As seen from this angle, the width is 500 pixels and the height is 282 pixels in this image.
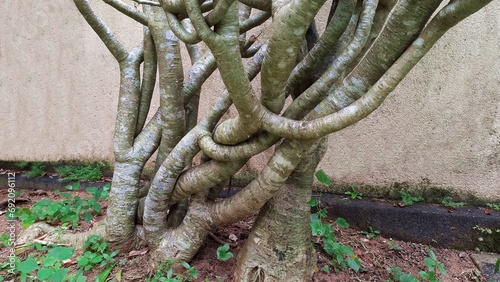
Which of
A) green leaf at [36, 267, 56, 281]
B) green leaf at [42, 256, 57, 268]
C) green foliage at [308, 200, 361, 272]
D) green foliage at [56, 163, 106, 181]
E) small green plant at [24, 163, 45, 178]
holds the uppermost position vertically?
green foliage at [308, 200, 361, 272]

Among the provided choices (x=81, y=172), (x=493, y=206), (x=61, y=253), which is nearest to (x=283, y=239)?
(x=61, y=253)

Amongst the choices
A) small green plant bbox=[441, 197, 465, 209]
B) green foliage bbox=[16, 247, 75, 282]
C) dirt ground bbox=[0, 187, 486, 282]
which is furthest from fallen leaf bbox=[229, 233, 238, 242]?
small green plant bbox=[441, 197, 465, 209]

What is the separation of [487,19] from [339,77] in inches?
77.8

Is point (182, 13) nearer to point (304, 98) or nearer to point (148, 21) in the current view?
point (148, 21)

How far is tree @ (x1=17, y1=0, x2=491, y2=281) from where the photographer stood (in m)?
1.32

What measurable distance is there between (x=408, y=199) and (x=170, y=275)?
210 centimetres

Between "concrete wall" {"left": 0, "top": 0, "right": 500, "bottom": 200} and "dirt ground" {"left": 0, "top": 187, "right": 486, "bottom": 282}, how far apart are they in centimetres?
64

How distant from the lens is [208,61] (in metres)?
2.11

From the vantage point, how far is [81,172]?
3830 millimetres

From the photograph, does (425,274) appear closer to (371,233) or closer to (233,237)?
(371,233)

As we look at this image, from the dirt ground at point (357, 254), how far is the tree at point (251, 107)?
0.14m

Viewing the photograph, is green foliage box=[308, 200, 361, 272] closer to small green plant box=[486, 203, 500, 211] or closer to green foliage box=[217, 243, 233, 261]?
green foliage box=[217, 243, 233, 261]

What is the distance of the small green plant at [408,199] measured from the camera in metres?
2.91

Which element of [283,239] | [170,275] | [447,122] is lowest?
[170,275]
